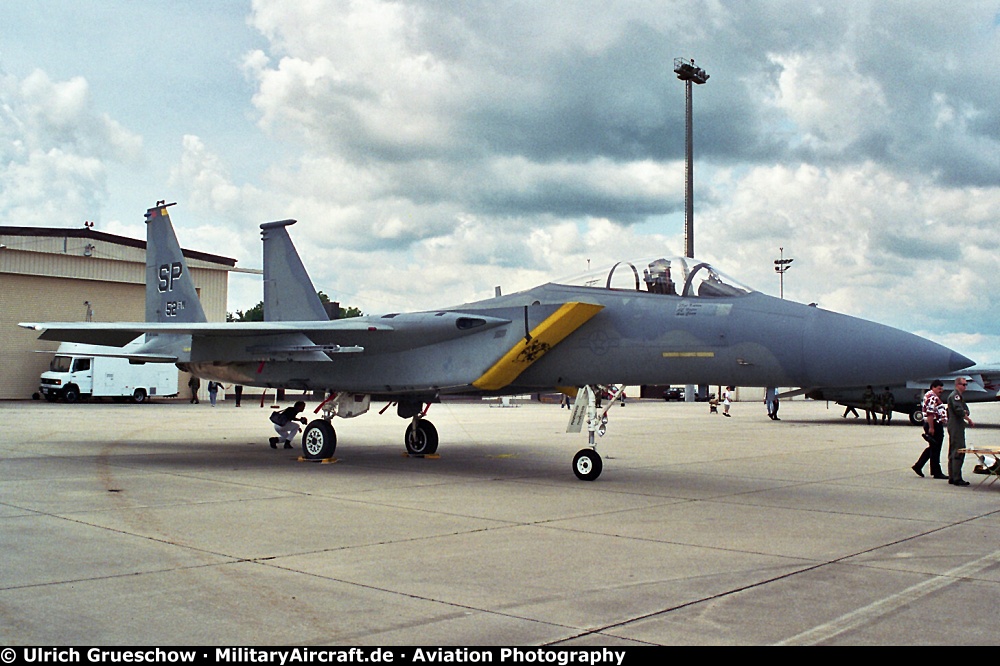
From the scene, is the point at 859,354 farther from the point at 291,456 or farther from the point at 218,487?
the point at 291,456

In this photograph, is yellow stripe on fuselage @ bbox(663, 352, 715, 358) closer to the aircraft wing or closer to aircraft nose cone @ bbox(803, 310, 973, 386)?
aircraft nose cone @ bbox(803, 310, 973, 386)

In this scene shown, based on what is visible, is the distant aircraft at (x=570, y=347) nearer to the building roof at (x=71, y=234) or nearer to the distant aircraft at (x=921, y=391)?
the distant aircraft at (x=921, y=391)

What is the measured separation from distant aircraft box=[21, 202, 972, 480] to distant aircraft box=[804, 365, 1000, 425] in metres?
13.2

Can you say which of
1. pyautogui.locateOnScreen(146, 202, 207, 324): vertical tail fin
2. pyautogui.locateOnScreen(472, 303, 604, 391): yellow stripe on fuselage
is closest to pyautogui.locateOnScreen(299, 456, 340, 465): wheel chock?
pyautogui.locateOnScreen(472, 303, 604, 391): yellow stripe on fuselage

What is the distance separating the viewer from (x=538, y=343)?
10.0 meters

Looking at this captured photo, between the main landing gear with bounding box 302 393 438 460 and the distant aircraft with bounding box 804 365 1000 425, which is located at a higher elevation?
the distant aircraft with bounding box 804 365 1000 425

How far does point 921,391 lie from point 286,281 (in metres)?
18.4

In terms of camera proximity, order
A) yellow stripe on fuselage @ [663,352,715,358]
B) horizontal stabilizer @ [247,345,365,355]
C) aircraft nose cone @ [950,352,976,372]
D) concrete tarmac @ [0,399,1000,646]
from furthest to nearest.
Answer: horizontal stabilizer @ [247,345,365,355], yellow stripe on fuselage @ [663,352,715,358], aircraft nose cone @ [950,352,976,372], concrete tarmac @ [0,399,1000,646]

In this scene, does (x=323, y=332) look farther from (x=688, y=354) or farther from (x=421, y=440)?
(x=688, y=354)

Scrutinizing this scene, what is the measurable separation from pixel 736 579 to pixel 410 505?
3753 millimetres

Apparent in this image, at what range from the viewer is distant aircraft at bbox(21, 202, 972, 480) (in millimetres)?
8430
